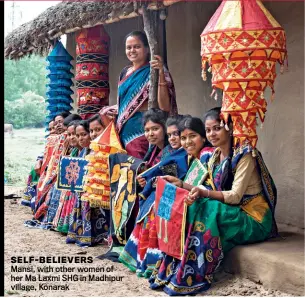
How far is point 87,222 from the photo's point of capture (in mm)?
6031

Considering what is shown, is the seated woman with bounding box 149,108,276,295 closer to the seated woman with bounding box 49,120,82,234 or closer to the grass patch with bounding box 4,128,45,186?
the seated woman with bounding box 49,120,82,234

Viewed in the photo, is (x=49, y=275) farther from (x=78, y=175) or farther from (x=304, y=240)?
(x=304, y=240)

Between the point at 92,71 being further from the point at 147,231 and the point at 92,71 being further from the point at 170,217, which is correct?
the point at 170,217

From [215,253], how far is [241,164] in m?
0.64

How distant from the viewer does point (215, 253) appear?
4.09 metres

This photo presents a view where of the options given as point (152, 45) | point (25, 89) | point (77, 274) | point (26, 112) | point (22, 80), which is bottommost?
point (77, 274)

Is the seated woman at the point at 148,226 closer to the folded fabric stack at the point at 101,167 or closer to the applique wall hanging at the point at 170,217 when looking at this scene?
the applique wall hanging at the point at 170,217

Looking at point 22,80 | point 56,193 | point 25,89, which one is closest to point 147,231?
point 56,193

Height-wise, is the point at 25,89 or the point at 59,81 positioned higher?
the point at 25,89

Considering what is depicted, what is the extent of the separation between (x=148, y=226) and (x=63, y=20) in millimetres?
3720

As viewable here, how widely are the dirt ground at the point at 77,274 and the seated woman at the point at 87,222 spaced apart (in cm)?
12

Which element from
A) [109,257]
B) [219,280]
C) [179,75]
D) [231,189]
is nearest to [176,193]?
[231,189]

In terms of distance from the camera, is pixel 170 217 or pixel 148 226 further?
pixel 148 226

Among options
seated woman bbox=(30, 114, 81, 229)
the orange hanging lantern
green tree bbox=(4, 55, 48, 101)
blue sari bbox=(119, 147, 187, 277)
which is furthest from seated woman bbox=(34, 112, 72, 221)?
green tree bbox=(4, 55, 48, 101)
